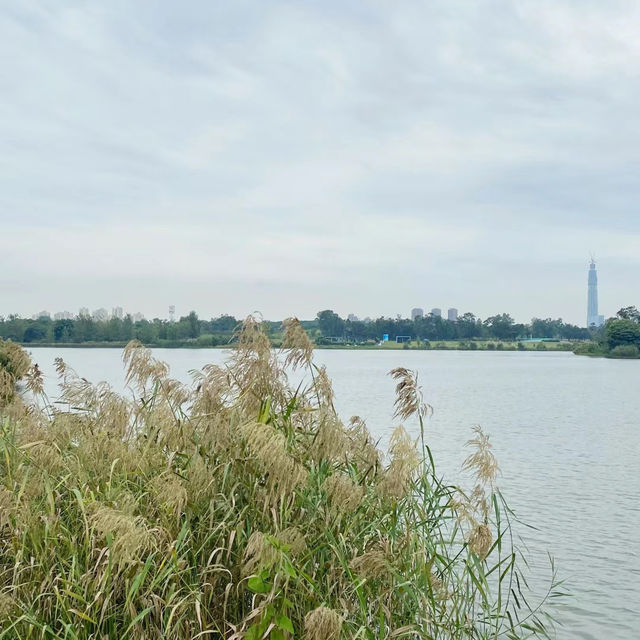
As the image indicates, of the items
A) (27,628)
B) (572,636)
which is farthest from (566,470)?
(27,628)

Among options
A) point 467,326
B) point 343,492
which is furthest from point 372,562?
point 467,326

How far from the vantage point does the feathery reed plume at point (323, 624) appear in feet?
13.3

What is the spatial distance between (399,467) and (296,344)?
1162 millimetres

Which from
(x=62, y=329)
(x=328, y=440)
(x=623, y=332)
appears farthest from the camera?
(x=623, y=332)

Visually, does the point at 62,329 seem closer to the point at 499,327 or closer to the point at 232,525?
the point at 232,525

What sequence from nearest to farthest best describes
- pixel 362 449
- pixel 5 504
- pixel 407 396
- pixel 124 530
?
pixel 124 530
pixel 5 504
pixel 407 396
pixel 362 449

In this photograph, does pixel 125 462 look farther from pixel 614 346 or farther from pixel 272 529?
pixel 614 346

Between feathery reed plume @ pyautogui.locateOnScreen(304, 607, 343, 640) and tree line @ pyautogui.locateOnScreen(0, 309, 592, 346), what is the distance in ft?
7.63

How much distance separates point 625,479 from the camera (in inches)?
857

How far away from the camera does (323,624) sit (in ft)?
13.4

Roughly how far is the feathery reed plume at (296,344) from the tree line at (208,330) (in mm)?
200

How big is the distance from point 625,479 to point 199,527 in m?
19.3

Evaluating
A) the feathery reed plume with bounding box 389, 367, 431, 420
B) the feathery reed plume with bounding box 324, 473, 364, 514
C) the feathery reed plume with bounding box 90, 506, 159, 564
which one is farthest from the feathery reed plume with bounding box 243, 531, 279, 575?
the feathery reed plume with bounding box 389, 367, 431, 420

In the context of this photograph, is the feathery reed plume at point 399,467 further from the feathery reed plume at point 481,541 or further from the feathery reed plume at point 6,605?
the feathery reed plume at point 6,605
